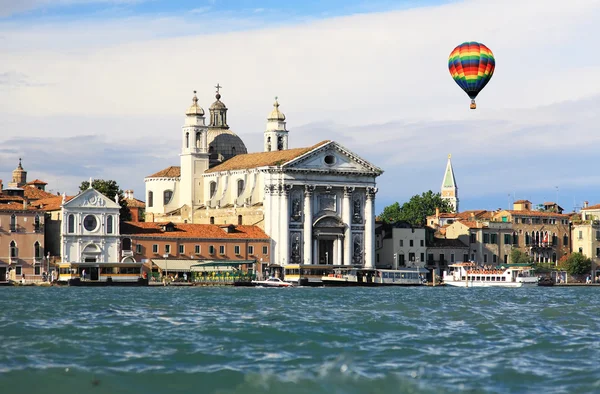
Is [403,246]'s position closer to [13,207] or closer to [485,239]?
[485,239]

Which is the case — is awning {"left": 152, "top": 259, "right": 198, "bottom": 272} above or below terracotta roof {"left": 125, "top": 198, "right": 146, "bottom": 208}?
below

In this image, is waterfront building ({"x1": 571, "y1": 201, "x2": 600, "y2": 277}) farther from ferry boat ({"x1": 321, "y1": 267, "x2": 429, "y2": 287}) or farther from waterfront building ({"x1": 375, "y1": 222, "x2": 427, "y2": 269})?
ferry boat ({"x1": 321, "y1": 267, "x2": 429, "y2": 287})

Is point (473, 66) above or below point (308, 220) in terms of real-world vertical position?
above

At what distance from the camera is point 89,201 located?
100188mm

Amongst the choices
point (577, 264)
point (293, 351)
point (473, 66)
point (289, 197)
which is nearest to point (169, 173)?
point (289, 197)

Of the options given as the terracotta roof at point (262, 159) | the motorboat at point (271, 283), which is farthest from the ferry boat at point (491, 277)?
the motorboat at point (271, 283)

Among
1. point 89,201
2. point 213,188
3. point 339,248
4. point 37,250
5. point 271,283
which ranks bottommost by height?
point 271,283

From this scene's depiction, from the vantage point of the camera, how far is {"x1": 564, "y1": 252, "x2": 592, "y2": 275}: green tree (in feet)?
404

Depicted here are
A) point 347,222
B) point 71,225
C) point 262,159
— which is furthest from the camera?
point 262,159

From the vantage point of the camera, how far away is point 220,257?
104 metres

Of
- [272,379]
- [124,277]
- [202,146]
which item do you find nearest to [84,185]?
[202,146]

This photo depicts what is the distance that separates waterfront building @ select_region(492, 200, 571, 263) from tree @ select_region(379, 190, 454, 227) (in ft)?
70.8

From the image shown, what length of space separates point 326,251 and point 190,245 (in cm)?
1286

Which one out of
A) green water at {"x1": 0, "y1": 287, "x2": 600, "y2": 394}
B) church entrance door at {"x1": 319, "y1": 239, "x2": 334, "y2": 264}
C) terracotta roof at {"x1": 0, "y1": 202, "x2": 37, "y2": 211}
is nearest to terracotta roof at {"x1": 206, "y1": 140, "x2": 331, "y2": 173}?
church entrance door at {"x1": 319, "y1": 239, "x2": 334, "y2": 264}
